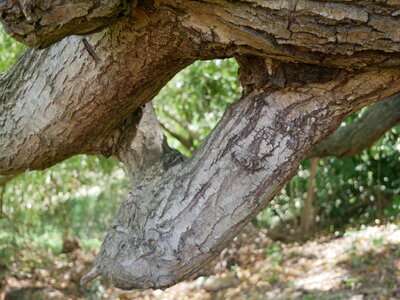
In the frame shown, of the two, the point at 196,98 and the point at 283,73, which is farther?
the point at 196,98

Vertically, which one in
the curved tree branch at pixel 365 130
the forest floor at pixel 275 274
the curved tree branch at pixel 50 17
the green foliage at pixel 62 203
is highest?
the curved tree branch at pixel 50 17

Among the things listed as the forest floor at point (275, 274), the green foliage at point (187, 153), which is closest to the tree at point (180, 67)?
the green foliage at point (187, 153)

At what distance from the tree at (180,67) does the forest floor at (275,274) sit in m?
3.17

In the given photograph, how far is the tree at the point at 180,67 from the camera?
1.48 metres

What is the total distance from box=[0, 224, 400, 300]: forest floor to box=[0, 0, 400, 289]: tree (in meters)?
3.17

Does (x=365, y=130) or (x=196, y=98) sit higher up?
(x=196, y=98)

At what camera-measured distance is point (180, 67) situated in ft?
6.69

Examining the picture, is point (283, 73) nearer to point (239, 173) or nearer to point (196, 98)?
point (239, 173)

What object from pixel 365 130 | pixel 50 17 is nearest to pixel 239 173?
pixel 50 17

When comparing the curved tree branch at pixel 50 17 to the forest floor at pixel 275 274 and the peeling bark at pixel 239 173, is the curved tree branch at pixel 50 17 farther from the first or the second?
the forest floor at pixel 275 274

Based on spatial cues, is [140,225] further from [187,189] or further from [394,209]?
[394,209]

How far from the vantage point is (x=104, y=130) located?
2.37 metres

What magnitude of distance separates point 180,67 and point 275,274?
428 cm

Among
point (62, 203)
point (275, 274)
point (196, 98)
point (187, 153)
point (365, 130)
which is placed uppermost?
point (196, 98)
